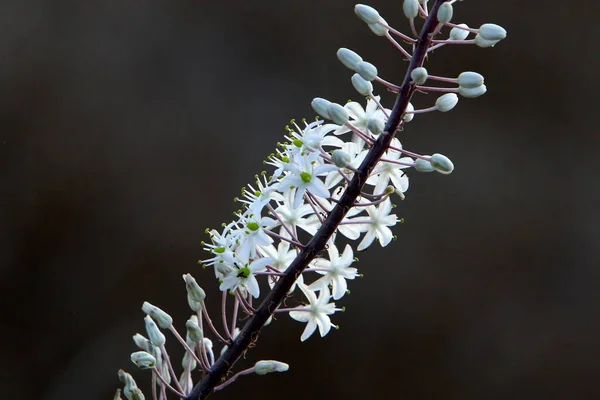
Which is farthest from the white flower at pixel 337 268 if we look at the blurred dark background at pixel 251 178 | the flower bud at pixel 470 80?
the blurred dark background at pixel 251 178

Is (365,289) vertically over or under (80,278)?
over

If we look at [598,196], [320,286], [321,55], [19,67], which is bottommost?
[320,286]

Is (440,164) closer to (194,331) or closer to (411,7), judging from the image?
(411,7)

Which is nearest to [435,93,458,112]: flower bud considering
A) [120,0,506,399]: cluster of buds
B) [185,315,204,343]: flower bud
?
[120,0,506,399]: cluster of buds

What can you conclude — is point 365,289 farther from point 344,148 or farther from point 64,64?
point 344,148

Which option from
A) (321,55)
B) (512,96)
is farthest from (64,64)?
(512,96)

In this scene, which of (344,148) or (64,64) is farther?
(64,64)

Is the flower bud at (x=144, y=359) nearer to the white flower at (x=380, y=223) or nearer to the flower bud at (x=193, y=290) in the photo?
the flower bud at (x=193, y=290)

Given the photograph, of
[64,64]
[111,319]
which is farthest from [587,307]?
[64,64]
